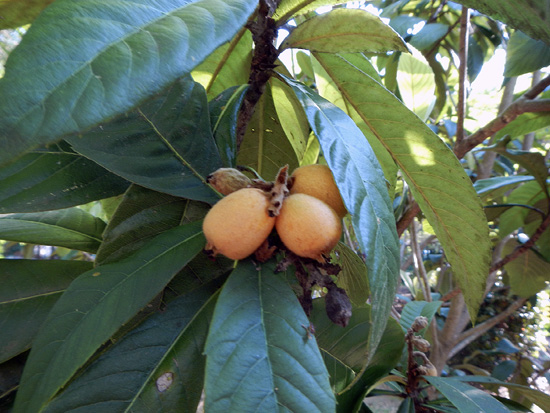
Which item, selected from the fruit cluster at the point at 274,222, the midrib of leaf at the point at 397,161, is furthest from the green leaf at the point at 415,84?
the fruit cluster at the point at 274,222

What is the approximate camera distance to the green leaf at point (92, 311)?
0.52 meters

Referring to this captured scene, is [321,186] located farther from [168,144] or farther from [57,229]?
[57,229]

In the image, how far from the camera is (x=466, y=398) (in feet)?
2.89

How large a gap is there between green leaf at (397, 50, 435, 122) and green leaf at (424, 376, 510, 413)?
36.9 inches

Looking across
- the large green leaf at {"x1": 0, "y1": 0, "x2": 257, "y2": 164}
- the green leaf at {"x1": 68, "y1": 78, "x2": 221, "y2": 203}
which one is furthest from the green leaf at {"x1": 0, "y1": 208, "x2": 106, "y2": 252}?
the large green leaf at {"x1": 0, "y1": 0, "x2": 257, "y2": 164}

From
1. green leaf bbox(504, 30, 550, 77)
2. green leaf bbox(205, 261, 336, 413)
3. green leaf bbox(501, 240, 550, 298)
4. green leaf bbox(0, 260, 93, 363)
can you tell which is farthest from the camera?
green leaf bbox(501, 240, 550, 298)

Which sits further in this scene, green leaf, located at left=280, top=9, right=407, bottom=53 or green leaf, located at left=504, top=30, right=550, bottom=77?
green leaf, located at left=504, top=30, right=550, bottom=77

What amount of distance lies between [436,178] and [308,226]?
0.37 meters

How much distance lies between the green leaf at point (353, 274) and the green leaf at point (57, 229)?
1.82 ft

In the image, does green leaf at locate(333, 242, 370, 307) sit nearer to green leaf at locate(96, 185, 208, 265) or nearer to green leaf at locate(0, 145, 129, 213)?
green leaf at locate(96, 185, 208, 265)

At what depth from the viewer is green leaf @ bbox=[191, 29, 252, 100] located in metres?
0.90

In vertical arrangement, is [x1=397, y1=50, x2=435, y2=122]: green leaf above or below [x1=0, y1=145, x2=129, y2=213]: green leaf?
above

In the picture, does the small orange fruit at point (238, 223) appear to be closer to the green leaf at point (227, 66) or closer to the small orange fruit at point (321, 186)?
the small orange fruit at point (321, 186)

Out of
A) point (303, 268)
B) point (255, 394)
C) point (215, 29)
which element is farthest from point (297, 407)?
point (215, 29)
